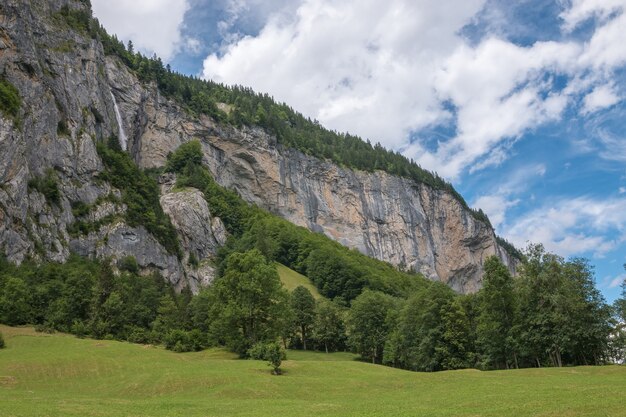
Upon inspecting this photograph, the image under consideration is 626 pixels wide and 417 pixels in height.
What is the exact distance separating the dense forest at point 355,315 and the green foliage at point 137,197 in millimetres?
21264

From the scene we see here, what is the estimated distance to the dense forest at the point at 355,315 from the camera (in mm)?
52875

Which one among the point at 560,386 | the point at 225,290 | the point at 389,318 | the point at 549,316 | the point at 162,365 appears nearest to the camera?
the point at 560,386

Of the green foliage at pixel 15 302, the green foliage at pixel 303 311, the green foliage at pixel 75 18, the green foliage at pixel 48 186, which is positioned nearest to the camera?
the green foliage at pixel 15 302

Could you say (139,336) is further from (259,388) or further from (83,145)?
(83,145)

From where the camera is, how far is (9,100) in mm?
94125

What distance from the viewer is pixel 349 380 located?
134 feet

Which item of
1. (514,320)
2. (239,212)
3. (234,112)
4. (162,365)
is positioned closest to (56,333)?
(162,365)

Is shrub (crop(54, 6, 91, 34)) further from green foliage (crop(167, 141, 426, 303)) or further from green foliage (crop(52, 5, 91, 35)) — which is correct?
green foliage (crop(167, 141, 426, 303))

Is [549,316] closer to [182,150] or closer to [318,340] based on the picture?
[318,340]

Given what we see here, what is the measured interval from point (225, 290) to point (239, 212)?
95848 mm

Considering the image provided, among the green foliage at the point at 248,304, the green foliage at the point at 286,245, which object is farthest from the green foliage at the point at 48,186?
the green foliage at the point at 248,304

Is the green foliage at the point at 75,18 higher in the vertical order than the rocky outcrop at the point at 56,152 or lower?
higher

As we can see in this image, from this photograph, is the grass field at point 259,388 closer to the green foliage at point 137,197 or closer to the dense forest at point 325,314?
the dense forest at point 325,314

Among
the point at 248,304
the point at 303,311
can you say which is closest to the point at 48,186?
the point at 303,311
